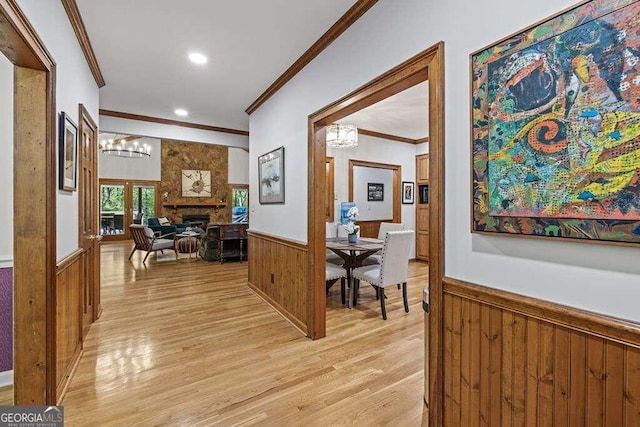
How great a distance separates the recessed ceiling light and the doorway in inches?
340

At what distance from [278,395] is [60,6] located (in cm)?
295

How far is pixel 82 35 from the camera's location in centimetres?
250

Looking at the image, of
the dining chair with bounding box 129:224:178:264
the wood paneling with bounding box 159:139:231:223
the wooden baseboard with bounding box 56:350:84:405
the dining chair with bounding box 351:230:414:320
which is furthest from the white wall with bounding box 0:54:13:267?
the wood paneling with bounding box 159:139:231:223

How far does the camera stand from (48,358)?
1754mm

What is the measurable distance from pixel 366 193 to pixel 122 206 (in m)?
8.92

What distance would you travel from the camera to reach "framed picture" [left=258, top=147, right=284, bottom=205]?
3518 millimetres

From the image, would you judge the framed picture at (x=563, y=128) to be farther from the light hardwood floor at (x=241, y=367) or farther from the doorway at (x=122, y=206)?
the doorway at (x=122, y=206)

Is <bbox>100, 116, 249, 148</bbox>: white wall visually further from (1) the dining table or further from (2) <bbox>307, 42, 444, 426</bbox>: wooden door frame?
(2) <bbox>307, 42, 444, 426</bbox>: wooden door frame

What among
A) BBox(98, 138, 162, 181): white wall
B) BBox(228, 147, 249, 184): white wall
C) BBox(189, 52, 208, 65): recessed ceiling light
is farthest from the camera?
BBox(228, 147, 249, 184): white wall

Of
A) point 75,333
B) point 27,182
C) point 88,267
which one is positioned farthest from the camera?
point 88,267

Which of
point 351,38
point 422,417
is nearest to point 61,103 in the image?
point 351,38

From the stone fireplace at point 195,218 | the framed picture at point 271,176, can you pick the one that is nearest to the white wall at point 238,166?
the stone fireplace at point 195,218

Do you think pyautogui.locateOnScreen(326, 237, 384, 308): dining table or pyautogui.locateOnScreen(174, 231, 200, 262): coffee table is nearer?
pyautogui.locateOnScreen(326, 237, 384, 308): dining table

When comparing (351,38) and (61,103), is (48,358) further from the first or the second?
(351,38)
